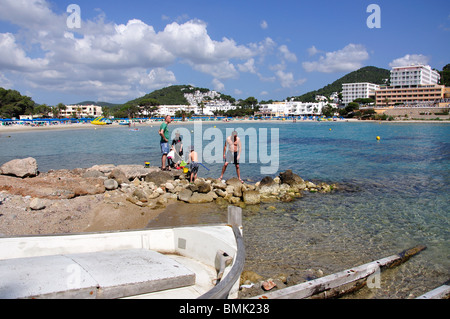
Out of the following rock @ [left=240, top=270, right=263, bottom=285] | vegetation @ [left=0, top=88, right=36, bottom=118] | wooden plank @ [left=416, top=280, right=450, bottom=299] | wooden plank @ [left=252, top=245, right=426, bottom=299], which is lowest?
rock @ [left=240, top=270, right=263, bottom=285]

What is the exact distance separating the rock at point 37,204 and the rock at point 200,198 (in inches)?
173

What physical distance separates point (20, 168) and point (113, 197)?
462cm

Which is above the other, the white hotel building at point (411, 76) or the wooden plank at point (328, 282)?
the white hotel building at point (411, 76)

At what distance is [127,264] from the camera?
418cm

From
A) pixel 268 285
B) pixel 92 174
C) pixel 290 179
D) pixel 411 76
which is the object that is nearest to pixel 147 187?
pixel 92 174

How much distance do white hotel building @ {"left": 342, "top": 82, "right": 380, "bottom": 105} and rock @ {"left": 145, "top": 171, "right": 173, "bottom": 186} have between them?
18594cm

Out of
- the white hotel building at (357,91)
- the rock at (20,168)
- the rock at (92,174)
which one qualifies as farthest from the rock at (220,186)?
the white hotel building at (357,91)

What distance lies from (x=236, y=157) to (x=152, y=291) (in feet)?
31.5

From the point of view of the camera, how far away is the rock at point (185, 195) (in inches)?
434

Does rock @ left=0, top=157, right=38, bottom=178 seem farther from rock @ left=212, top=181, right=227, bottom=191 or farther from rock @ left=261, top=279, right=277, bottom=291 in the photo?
rock @ left=261, top=279, right=277, bottom=291

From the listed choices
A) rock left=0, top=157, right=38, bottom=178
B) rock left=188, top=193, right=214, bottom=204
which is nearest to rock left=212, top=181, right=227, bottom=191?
rock left=188, top=193, right=214, bottom=204

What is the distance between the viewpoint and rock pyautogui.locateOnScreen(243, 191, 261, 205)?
1095 cm

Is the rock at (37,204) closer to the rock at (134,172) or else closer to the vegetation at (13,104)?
the rock at (134,172)
